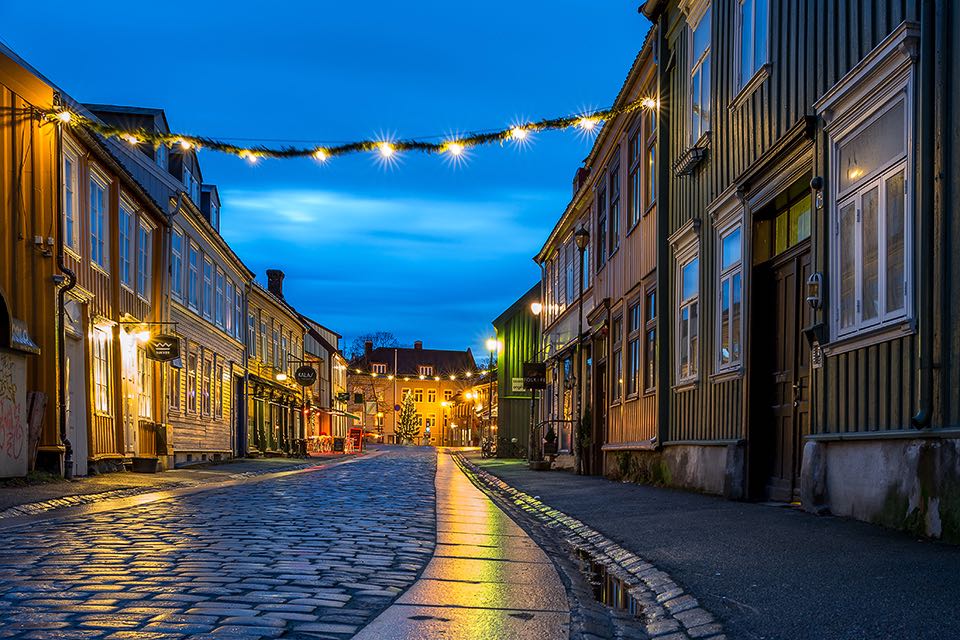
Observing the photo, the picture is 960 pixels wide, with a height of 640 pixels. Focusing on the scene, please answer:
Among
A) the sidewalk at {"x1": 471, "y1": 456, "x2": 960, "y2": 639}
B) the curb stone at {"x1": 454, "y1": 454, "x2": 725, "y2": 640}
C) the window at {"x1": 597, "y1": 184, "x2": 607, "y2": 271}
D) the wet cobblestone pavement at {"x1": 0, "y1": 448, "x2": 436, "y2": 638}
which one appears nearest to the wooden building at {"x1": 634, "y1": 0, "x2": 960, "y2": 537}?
the sidewalk at {"x1": 471, "y1": 456, "x2": 960, "y2": 639}

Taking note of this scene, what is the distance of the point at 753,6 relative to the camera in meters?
11.5

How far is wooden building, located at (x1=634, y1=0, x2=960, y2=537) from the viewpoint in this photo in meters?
7.12

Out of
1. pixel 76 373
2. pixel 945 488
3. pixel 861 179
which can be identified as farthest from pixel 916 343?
pixel 76 373

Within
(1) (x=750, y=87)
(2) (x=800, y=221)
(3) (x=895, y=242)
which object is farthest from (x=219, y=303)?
(3) (x=895, y=242)

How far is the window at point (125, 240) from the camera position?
21406mm

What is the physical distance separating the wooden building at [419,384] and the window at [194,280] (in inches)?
3545

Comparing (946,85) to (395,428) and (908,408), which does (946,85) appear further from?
(395,428)

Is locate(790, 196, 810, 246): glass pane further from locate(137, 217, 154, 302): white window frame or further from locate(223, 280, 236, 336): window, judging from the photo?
locate(223, 280, 236, 336): window

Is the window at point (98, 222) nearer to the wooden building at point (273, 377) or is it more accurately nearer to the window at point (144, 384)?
the window at point (144, 384)

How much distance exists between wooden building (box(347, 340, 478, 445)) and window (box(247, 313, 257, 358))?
7774 cm

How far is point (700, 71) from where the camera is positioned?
14.1 metres

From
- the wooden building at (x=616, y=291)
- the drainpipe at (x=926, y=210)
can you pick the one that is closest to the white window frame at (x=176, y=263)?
the wooden building at (x=616, y=291)

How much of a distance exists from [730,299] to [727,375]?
0.87 m

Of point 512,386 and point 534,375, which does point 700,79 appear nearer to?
point 534,375
